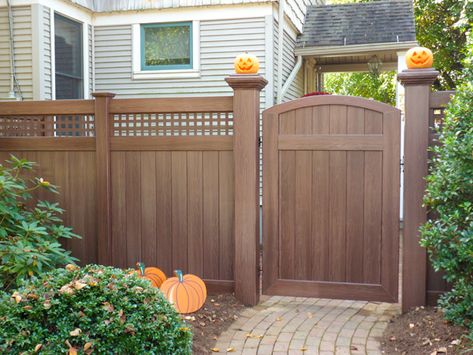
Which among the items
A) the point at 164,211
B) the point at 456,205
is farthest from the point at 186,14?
the point at 456,205

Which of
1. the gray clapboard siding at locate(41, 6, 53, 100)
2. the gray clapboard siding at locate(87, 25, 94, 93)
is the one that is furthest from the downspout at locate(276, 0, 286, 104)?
the gray clapboard siding at locate(41, 6, 53, 100)

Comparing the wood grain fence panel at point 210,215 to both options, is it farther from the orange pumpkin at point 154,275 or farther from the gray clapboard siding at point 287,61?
the gray clapboard siding at point 287,61

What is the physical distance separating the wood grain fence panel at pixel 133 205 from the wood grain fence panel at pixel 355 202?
6.28ft

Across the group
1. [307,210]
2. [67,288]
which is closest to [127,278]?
[67,288]

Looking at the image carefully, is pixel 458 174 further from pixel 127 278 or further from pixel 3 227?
pixel 3 227

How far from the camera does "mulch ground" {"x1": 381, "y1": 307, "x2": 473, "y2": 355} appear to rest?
138 inches

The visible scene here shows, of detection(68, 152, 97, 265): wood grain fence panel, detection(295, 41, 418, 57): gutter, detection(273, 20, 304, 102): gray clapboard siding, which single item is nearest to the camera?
detection(68, 152, 97, 265): wood grain fence panel

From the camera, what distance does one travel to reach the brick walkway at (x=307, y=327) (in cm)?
378

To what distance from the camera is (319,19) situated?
1075 cm

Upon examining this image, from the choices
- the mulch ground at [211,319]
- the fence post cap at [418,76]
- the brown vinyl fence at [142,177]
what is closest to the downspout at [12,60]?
the brown vinyl fence at [142,177]

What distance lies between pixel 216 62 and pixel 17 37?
2.98 m

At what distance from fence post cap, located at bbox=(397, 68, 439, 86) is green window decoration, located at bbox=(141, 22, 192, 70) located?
16.7ft

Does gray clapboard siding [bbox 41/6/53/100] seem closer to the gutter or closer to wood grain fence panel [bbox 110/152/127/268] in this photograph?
wood grain fence panel [bbox 110/152/127/268]

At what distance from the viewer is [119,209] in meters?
5.11
